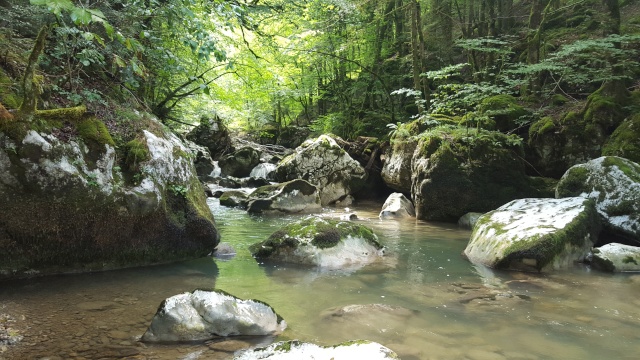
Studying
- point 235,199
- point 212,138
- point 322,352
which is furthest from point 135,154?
point 212,138

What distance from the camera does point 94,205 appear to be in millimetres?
5020

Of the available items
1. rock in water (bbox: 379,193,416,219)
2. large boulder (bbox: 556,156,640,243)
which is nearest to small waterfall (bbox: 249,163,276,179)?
rock in water (bbox: 379,193,416,219)

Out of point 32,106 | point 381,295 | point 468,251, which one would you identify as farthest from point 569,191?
point 32,106

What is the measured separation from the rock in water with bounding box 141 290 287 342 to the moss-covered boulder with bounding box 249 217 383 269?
241 centimetres

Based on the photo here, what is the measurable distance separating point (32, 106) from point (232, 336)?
3733 mm

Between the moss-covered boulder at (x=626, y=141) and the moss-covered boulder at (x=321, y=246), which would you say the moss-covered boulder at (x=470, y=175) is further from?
the moss-covered boulder at (x=321, y=246)

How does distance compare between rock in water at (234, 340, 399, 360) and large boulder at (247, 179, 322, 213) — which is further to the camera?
large boulder at (247, 179, 322, 213)

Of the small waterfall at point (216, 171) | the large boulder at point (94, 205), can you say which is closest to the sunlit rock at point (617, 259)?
the large boulder at point (94, 205)

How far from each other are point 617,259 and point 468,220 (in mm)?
3710

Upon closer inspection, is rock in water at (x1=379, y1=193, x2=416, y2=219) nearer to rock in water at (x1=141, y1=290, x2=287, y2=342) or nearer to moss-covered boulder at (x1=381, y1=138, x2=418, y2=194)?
moss-covered boulder at (x1=381, y1=138, x2=418, y2=194)

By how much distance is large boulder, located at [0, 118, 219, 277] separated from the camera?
4539 mm

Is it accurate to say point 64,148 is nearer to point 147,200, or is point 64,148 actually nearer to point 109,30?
point 147,200

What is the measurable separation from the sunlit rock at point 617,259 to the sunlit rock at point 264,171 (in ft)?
40.4

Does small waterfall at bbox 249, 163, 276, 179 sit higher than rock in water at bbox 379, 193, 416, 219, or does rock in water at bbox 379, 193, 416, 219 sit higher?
small waterfall at bbox 249, 163, 276, 179
